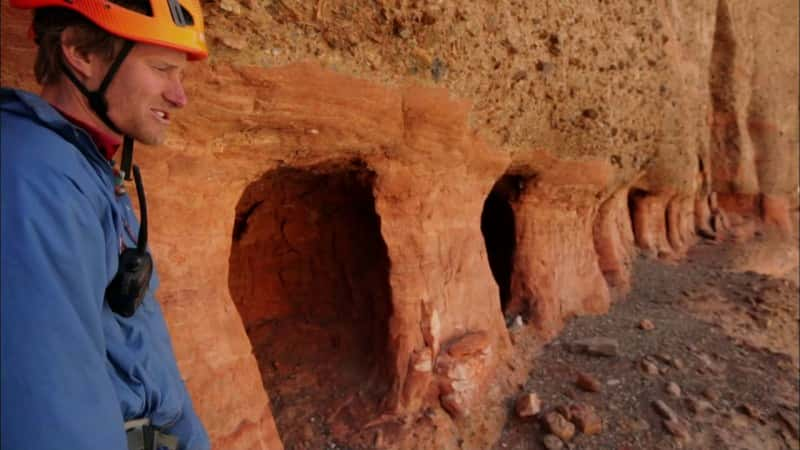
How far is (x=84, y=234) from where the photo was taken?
3.25 feet

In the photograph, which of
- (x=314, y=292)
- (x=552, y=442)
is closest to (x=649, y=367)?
(x=552, y=442)

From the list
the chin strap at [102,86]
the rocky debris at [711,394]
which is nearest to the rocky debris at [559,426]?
the rocky debris at [711,394]

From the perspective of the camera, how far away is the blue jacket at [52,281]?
85cm

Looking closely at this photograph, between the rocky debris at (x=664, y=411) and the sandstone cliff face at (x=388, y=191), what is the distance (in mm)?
1242

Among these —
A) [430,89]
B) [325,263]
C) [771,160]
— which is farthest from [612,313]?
[771,160]

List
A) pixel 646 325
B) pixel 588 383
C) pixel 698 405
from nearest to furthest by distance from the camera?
1. pixel 698 405
2. pixel 588 383
3. pixel 646 325

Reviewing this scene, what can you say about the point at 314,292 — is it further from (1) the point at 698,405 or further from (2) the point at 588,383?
(1) the point at 698,405

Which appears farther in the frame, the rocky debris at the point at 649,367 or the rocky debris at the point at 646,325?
the rocky debris at the point at 646,325

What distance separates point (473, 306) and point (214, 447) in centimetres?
232

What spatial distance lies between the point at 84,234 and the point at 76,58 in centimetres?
47

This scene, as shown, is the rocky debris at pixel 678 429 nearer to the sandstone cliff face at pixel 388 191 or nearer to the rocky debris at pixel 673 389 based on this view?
the rocky debris at pixel 673 389

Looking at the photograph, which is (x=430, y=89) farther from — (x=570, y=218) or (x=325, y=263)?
(x=570, y=218)

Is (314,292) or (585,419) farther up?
(314,292)

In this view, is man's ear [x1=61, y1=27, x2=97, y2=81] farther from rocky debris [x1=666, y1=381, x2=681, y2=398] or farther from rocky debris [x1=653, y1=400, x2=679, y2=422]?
rocky debris [x1=666, y1=381, x2=681, y2=398]
